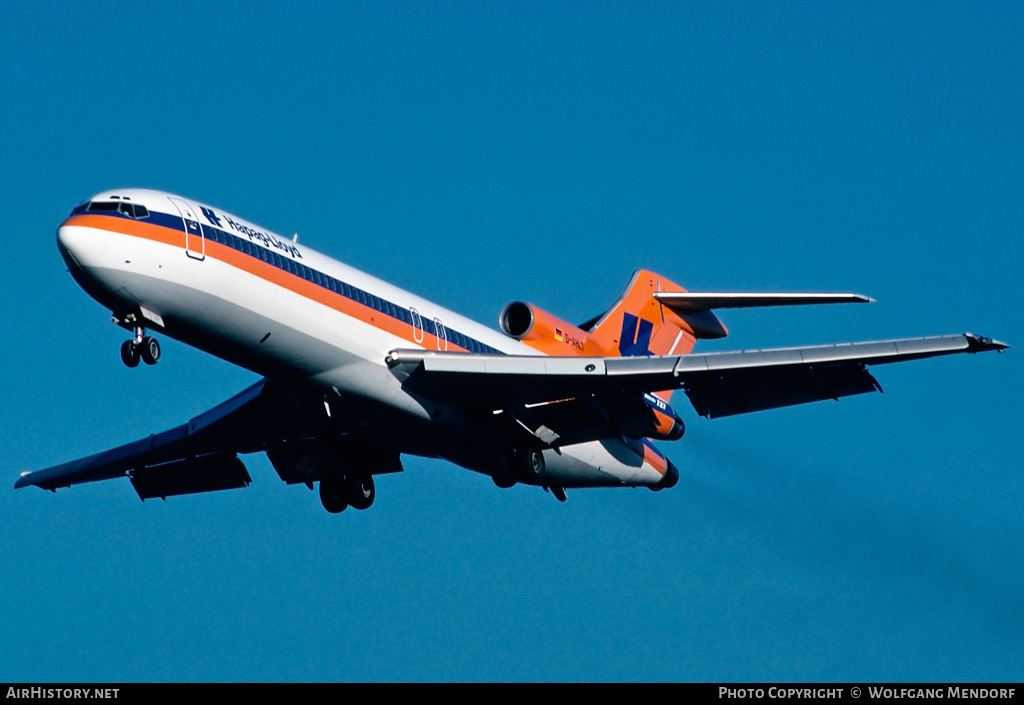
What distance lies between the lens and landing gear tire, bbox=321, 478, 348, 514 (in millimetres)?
29234

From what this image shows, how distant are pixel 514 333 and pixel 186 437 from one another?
6531mm

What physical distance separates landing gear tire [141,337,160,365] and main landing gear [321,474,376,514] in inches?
260

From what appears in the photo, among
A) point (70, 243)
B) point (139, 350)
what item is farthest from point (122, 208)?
point (139, 350)

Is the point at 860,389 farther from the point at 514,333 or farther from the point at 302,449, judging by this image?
the point at 302,449

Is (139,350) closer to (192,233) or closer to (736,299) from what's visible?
(192,233)

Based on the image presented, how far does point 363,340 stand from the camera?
25094mm

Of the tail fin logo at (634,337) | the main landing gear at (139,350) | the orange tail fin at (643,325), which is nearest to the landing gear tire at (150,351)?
the main landing gear at (139,350)

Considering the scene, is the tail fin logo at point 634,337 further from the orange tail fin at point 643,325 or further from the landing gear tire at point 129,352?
the landing gear tire at point 129,352

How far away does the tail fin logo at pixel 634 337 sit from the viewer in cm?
3253

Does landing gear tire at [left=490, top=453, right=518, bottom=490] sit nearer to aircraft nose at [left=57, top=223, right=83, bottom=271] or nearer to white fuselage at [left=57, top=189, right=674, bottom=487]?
white fuselage at [left=57, top=189, right=674, bottom=487]

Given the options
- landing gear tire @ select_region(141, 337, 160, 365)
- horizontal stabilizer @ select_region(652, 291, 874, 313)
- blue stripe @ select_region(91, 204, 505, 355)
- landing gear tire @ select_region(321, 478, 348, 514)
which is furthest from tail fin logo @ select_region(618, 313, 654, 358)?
landing gear tire @ select_region(141, 337, 160, 365)
